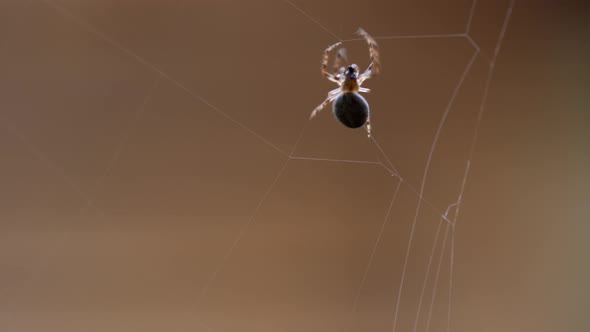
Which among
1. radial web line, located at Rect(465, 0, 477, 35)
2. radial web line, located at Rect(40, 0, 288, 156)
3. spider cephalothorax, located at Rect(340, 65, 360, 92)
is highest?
radial web line, located at Rect(465, 0, 477, 35)

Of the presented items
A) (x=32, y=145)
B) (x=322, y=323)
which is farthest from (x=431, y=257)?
(x=32, y=145)

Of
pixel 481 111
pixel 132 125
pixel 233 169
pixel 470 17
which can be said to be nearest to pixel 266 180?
pixel 233 169

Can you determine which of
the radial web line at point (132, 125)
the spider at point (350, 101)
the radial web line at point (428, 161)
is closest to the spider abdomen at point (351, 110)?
the spider at point (350, 101)

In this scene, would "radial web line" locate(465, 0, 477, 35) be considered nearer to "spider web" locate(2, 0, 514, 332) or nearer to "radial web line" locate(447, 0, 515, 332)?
"spider web" locate(2, 0, 514, 332)

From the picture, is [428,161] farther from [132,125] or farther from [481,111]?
[132,125]

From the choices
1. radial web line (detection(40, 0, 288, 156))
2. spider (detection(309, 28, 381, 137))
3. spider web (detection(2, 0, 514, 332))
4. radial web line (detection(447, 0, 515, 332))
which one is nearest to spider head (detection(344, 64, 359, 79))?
spider (detection(309, 28, 381, 137))

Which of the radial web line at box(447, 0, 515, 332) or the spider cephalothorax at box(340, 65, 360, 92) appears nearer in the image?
the spider cephalothorax at box(340, 65, 360, 92)

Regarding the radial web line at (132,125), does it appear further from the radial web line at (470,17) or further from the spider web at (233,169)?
the radial web line at (470,17)

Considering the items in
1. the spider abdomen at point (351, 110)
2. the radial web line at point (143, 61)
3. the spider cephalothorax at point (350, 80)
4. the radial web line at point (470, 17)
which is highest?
the radial web line at point (470, 17)
